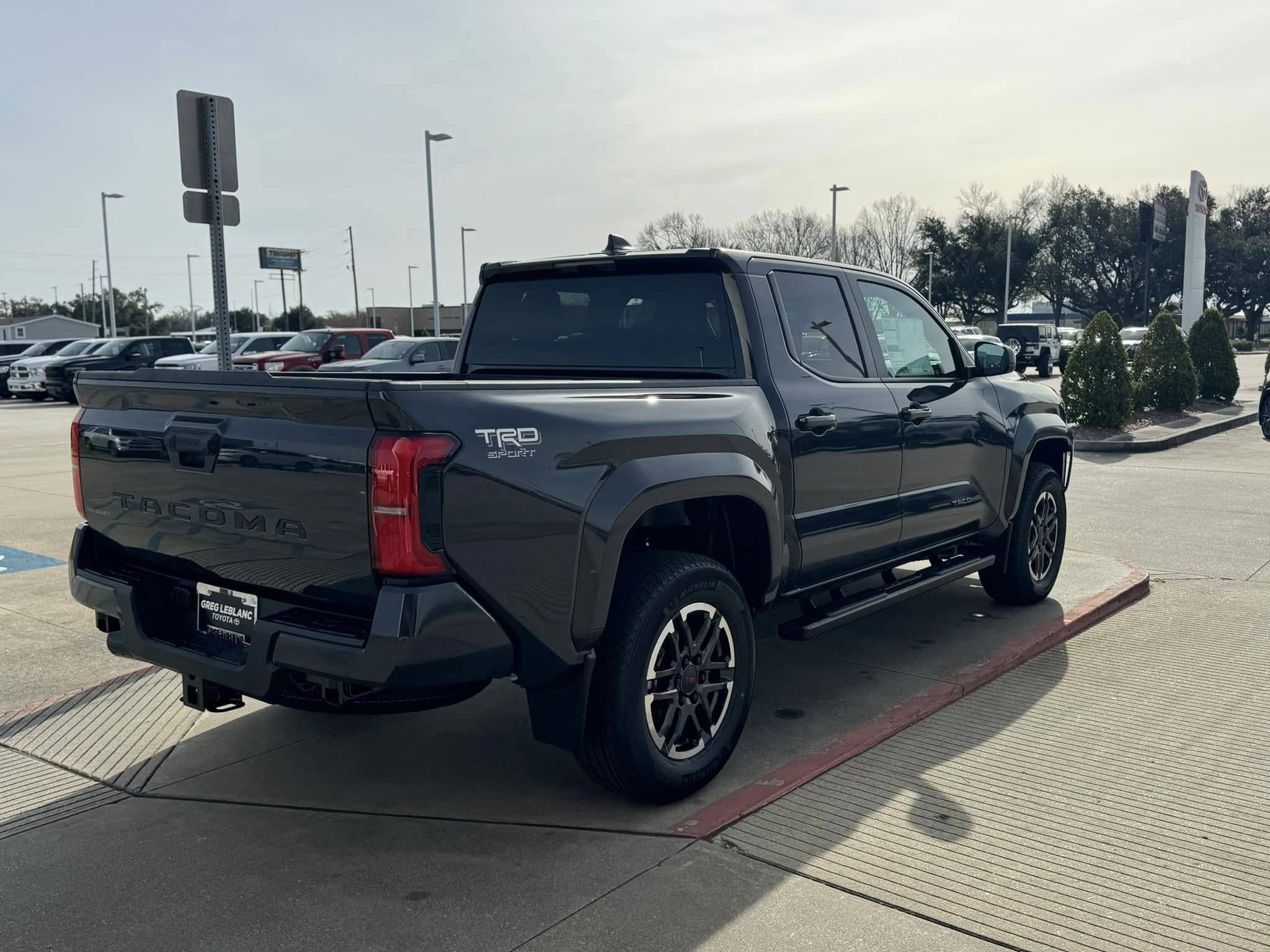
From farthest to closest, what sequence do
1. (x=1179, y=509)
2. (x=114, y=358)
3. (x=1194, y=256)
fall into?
(x=1194, y=256), (x=114, y=358), (x=1179, y=509)

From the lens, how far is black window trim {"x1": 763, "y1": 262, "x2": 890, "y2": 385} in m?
4.57

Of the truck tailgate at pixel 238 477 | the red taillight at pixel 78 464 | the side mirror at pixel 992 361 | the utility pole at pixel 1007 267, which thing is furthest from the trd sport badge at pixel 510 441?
the utility pole at pixel 1007 267

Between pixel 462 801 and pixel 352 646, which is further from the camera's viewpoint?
pixel 462 801

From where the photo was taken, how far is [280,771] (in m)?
4.19

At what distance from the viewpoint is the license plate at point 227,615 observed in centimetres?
343

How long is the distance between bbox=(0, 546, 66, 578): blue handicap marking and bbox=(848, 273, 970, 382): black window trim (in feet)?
18.4

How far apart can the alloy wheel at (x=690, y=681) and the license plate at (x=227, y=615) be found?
4.18 feet

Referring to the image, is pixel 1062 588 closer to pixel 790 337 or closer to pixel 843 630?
pixel 843 630

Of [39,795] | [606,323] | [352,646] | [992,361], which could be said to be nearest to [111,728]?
[39,795]

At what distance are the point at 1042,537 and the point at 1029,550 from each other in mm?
224

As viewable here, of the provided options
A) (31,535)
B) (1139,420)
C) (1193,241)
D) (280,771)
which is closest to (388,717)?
(280,771)

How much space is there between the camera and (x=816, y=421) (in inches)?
175

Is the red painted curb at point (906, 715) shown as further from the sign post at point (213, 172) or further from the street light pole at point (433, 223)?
the street light pole at point (433, 223)

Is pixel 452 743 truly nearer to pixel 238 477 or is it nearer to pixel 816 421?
pixel 238 477
